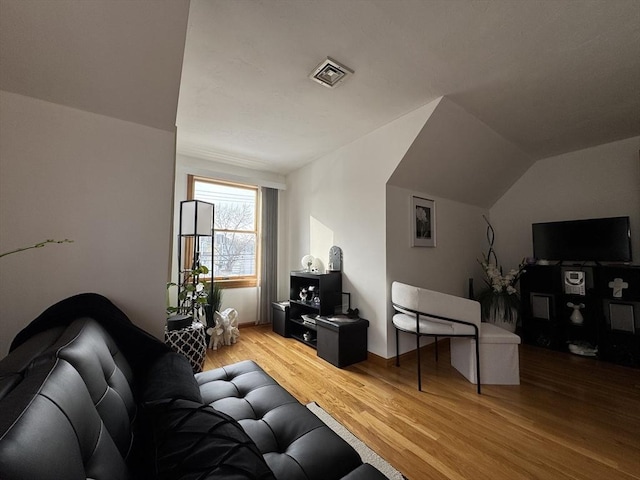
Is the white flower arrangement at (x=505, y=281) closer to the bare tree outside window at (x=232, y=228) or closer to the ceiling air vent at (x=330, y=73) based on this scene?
the ceiling air vent at (x=330, y=73)

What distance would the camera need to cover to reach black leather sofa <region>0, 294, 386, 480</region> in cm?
46

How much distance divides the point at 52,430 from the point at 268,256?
3.64m

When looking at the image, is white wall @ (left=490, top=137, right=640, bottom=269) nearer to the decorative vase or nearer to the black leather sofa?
the decorative vase

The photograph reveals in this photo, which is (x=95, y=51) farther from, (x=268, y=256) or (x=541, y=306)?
(x=541, y=306)

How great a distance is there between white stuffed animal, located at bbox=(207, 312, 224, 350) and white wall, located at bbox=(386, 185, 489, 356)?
79.7 inches

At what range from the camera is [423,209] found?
303 cm

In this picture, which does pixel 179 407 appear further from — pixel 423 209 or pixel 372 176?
pixel 423 209

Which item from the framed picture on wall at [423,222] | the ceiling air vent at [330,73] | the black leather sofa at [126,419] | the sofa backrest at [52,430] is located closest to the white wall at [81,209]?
the black leather sofa at [126,419]

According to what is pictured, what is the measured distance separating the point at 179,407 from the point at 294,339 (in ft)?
8.96

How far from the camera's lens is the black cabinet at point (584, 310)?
8.63 ft

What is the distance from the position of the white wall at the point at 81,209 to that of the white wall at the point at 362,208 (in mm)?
1959

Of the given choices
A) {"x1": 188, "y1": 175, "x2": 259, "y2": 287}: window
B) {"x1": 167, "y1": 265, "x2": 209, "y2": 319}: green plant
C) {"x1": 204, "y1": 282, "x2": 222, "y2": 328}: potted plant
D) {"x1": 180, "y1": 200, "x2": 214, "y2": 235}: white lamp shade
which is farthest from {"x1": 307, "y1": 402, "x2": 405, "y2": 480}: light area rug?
{"x1": 188, "y1": 175, "x2": 259, "y2": 287}: window

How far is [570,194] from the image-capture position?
11.0 feet

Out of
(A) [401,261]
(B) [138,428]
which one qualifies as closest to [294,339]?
(A) [401,261]
